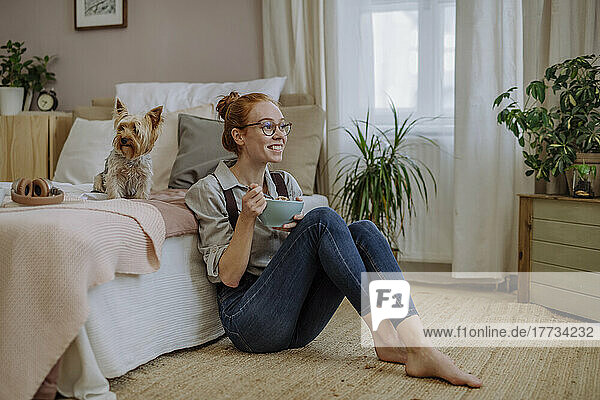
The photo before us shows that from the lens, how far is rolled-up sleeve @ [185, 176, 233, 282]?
1995 millimetres

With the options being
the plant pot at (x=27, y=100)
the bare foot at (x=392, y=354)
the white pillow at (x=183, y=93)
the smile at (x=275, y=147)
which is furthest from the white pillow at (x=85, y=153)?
the bare foot at (x=392, y=354)

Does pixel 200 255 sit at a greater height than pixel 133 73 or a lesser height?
Answer: lesser

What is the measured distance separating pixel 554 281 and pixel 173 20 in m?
2.61

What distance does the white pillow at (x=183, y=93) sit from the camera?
327cm

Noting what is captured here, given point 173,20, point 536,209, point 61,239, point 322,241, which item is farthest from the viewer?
point 173,20

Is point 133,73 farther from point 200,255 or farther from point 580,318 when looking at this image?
point 580,318

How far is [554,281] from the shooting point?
270 centimetres

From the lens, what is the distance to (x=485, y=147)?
3115mm

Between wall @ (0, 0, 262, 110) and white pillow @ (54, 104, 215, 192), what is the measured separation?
0.75 meters

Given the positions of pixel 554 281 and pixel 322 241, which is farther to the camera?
pixel 554 281

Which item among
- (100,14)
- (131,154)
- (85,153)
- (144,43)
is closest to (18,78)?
(100,14)

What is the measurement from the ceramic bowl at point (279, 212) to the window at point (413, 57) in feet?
5.37

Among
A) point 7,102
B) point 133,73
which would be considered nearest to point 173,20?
point 133,73

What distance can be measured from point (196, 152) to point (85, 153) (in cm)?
67
